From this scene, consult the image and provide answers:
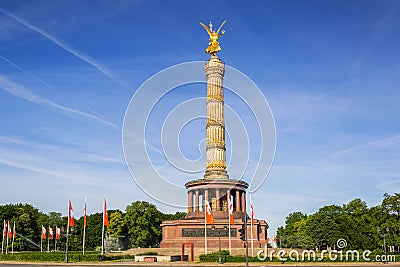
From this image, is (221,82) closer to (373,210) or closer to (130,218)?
(130,218)

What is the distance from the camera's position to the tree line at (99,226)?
70.5 meters

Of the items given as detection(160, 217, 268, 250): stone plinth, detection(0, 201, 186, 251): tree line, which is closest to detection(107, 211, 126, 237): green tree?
detection(0, 201, 186, 251): tree line

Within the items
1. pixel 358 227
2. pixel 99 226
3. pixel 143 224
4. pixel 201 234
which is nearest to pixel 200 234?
pixel 201 234


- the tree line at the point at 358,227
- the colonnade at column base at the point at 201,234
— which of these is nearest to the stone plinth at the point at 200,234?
the colonnade at column base at the point at 201,234

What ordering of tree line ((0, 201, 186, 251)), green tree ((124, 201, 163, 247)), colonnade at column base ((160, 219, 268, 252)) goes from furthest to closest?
tree line ((0, 201, 186, 251)) < green tree ((124, 201, 163, 247)) < colonnade at column base ((160, 219, 268, 252))

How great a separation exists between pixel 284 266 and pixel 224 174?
27.0 metres

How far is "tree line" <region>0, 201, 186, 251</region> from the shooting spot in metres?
70.5

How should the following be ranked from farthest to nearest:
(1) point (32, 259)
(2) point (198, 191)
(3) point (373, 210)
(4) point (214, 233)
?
(3) point (373, 210) < (2) point (198, 191) < (4) point (214, 233) < (1) point (32, 259)

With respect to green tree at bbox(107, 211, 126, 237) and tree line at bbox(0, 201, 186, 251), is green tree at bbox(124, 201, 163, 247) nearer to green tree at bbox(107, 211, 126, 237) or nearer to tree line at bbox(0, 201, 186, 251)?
tree line at bbox(0, 201, 186, 251)

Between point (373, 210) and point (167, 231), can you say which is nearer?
point (167, 231)

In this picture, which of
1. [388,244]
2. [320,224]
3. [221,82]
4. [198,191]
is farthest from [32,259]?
[388,244]

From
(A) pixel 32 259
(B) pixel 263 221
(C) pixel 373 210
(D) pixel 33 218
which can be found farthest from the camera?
(D) pixel 33 218

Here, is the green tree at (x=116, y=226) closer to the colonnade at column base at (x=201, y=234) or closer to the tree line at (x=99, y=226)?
the tree line at (x=99, y=226)

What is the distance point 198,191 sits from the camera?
5838 cm
